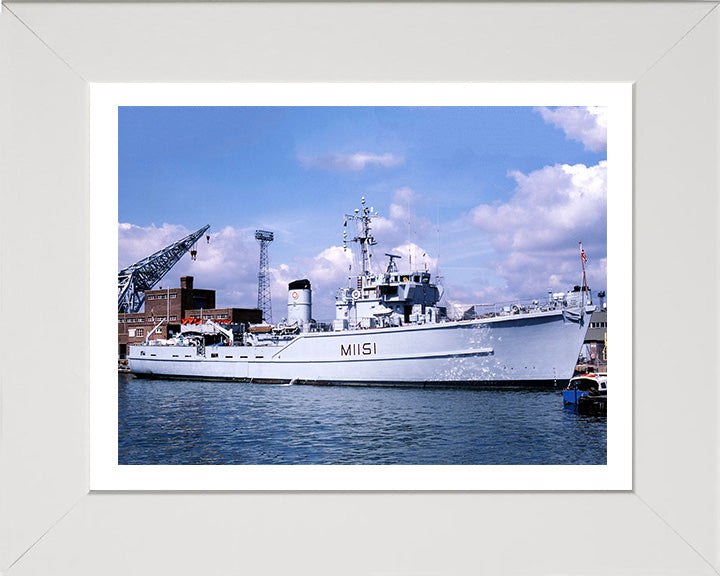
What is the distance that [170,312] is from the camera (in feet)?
68.2

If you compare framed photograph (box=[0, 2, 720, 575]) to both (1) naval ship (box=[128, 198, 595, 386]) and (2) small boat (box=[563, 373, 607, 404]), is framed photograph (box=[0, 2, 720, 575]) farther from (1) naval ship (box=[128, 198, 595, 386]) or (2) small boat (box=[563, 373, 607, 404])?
(1) naval ship (box=[128, 198, 595, 386])

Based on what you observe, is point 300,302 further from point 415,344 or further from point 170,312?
point 170,312

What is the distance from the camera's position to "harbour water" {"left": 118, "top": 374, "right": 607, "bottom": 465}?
7.70 m

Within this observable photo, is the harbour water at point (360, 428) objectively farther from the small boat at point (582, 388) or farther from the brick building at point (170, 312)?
the brick building at point (170, 312)

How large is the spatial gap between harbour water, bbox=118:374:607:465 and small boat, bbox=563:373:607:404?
196 millimetres

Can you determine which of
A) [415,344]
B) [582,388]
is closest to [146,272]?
[415,344]
